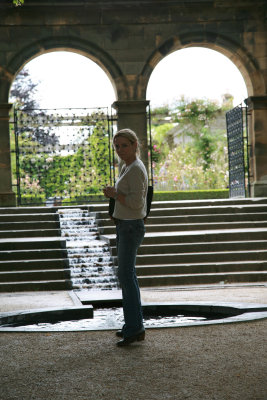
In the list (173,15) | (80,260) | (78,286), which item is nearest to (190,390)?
(78,286)

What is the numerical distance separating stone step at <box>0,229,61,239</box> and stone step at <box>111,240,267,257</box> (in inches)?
80.1

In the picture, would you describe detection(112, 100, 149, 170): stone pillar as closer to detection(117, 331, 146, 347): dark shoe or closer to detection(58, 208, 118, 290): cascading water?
detection(58, 208, 118, 290): cascading water

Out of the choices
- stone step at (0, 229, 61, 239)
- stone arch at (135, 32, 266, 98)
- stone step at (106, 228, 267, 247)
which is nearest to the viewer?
stone step at (106, 228, 267, 247)

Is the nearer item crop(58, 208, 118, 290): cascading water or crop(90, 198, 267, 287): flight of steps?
crop(58, 208, 118, 290): cascading water

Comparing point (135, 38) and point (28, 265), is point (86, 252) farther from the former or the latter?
point (135, 38)

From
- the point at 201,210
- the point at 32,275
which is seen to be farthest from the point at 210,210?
the point at 32,275

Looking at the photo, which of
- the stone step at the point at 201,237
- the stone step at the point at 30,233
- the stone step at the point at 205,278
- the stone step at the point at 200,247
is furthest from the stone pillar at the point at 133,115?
the stone step at the point at 205,278

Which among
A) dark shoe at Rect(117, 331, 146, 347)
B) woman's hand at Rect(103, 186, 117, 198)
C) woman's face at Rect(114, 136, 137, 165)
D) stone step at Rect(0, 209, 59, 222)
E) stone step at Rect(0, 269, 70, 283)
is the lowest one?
stone step at Rect(0, 269, 70, 283)

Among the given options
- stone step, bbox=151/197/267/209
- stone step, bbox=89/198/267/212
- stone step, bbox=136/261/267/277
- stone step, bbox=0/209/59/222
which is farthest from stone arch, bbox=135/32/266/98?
stone step, bbox=136/261/267/277

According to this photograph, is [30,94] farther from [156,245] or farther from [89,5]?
[156,245]

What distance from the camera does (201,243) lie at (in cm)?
1152

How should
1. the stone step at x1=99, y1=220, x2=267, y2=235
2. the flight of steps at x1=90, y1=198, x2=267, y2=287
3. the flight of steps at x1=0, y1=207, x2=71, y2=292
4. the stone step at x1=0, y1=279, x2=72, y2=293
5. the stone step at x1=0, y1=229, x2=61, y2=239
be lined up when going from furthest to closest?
the stone step at x1=99, y1=220, x2=267, y2=235 < the stone step at x1=0, y1=229, x2=61, y2=239 < the flight of steps at x1=90, y1=198, x2=267, y2=287 < the flight of steps at x1=0, y1=207, x2=71, y2=292 < the stone step at x1=0, y1=279, x2=72, y2=293

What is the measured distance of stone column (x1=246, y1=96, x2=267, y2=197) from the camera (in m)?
16.0

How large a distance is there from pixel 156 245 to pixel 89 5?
725 cm
